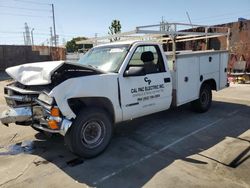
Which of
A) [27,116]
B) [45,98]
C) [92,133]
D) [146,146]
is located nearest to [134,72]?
[92,133]

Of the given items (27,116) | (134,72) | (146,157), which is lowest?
(146,157)

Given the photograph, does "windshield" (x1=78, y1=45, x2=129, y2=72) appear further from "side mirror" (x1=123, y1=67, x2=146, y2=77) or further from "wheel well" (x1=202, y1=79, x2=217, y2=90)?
"wheel well" (x1=202, y1=79, x2=217, y2=90)

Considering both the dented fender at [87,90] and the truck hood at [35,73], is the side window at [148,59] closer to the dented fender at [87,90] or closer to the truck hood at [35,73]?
the dented fender at [87,90]

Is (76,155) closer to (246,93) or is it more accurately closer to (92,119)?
(92,119)

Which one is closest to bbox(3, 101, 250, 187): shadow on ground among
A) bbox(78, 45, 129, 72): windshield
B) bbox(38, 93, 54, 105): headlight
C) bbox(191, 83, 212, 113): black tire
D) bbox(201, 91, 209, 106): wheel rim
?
bbox(191, 83, 212, 113): black tire

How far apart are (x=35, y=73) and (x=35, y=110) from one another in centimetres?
64

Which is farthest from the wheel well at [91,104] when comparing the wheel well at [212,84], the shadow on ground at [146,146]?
the wheel well at [212,84]

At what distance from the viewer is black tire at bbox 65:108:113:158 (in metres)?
4.40

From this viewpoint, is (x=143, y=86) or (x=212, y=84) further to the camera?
(x=212, y=84)

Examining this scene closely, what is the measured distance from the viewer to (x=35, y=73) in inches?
183

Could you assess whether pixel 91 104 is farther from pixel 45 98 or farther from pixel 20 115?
pixel 20 115

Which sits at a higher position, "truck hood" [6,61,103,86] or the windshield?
the windshield

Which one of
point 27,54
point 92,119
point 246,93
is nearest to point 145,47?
point 92,119

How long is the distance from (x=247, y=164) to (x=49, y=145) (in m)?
3.63
